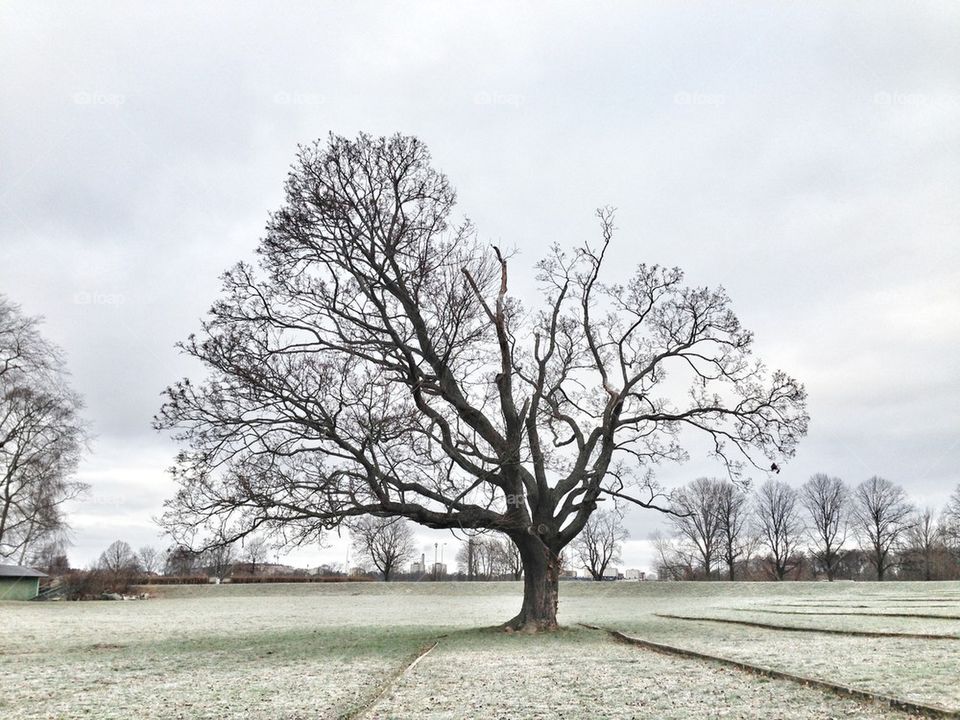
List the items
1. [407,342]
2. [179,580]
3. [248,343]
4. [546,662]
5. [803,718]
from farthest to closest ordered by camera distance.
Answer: [179,580], [407,342], [248,343], [546,662], [803,718]

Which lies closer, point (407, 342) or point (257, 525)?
point (257, 525)

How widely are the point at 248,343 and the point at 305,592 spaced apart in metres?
57.0

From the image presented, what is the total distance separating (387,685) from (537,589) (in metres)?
9.49

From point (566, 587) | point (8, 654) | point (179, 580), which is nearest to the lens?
point (8, 654)

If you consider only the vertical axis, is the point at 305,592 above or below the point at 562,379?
below

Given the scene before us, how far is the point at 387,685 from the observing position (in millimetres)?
11211

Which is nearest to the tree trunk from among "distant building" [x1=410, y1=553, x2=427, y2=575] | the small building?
the small building

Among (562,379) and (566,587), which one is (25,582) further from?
(562,379)

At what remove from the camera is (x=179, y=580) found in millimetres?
78188

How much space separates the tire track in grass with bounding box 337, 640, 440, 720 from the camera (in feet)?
28.6

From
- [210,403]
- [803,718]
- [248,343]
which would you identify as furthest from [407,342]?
[803,718]

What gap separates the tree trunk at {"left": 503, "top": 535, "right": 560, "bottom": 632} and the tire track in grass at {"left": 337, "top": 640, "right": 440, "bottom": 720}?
11.6ft

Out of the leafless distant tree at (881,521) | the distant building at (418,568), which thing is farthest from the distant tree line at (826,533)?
the distant building at (418,568)

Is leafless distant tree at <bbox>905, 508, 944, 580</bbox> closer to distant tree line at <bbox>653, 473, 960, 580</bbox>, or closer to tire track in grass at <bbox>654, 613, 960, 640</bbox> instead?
distant tree line at <bbox>653, 473, 960, 580</bbox>
